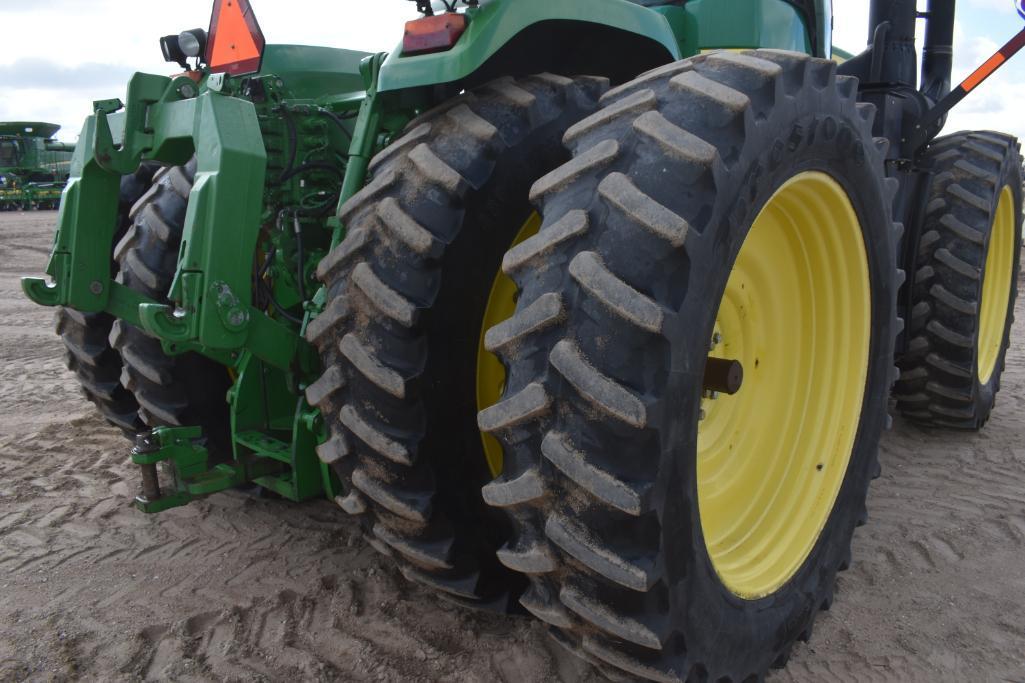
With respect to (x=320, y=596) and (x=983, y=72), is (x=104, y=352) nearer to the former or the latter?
(x=320, y=596)

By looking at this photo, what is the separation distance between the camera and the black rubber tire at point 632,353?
4.94 feet

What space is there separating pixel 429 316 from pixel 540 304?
422 millimetres

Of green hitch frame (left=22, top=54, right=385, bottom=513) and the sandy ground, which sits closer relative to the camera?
green hitch frame (left=22, top=54, right=385, bottom=513)

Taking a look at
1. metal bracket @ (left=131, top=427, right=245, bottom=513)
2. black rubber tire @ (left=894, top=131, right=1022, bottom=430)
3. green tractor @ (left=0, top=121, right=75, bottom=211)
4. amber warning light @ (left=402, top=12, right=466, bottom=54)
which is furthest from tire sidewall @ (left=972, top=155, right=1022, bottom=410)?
green tractor @ (left=0, top=121, right=75, bottom=211)

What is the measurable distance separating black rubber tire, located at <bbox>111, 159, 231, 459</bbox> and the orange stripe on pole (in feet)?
11.1

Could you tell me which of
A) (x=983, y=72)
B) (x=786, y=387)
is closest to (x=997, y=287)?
(x=983, y=72)

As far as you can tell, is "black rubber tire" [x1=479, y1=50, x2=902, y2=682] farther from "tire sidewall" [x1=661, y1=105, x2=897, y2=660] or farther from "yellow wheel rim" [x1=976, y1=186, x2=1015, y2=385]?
"yellow wheel rim" [x1=976, y1=186, x2=1015, y2=385]

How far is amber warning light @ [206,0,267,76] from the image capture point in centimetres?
238

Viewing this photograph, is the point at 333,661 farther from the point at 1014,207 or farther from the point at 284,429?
the point at 1014,207

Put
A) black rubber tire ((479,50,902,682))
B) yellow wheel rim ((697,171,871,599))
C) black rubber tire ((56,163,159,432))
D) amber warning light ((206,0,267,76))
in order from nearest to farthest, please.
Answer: black rubber tire ((479,50,902,682)) → yellow wheel rim ((697,171,871,599)) → amber warning light ((206,0,267,76)) → black rubber tire ((56,163,159,432))

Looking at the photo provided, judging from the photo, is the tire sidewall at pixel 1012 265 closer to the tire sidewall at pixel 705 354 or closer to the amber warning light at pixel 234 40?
the tire sidewall at pixel 705 354

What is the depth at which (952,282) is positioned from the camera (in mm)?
3816

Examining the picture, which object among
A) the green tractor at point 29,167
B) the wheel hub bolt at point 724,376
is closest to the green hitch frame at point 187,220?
the wheel hub bolt at point 724,376

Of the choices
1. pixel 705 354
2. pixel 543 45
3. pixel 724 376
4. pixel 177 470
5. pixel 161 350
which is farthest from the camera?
pixel 161 350
